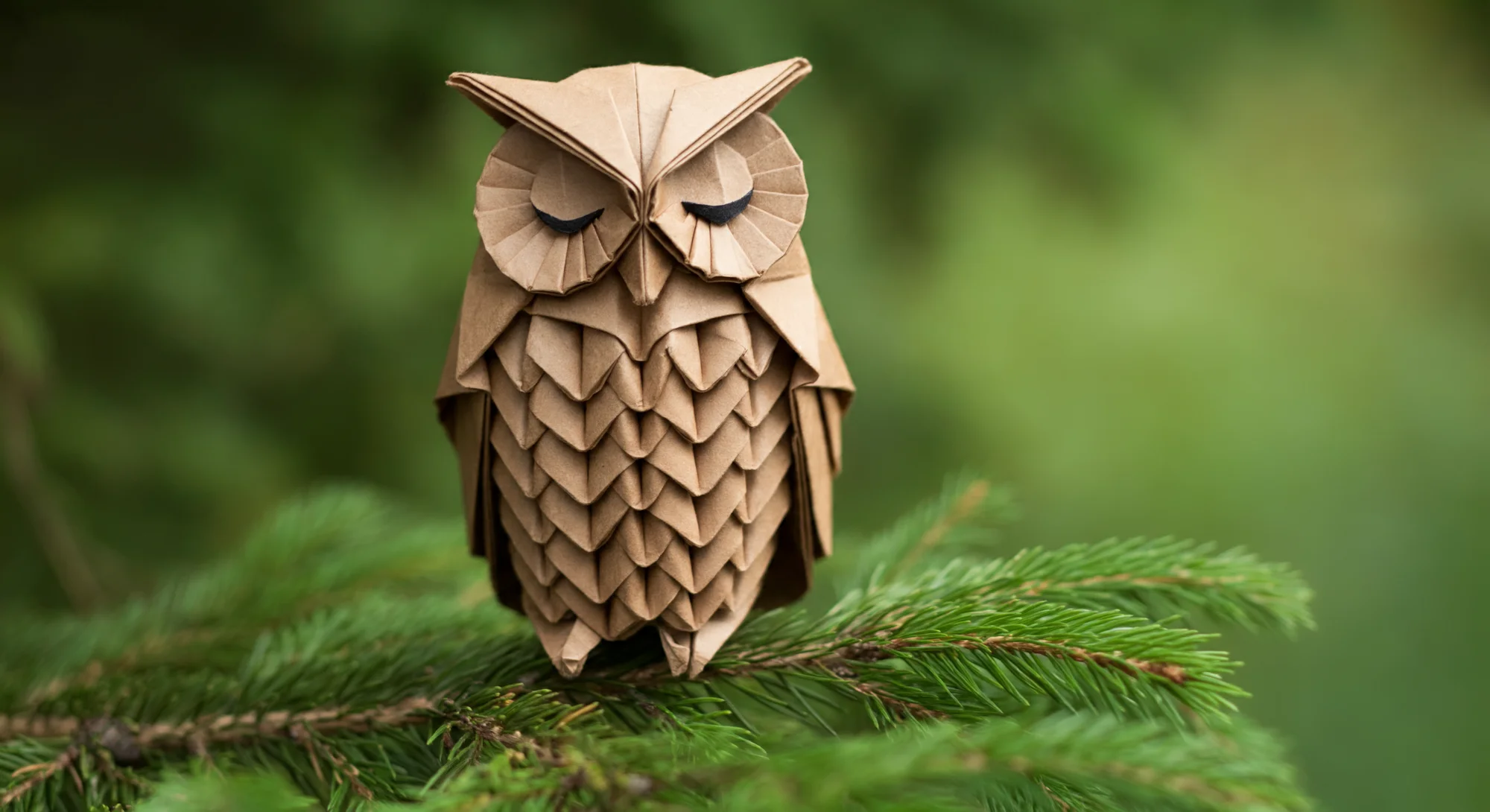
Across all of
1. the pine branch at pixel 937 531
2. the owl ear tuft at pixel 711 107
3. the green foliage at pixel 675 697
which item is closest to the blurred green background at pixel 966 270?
the green foliage at pixel 675 697

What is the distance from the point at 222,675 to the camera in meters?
0.76

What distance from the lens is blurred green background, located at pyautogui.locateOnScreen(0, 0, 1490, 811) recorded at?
1.29m

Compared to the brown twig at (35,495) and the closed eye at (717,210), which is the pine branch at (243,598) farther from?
the closed eye at (717,210)

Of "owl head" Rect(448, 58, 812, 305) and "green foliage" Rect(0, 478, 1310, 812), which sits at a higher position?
"owl head" Rect(448, 58, 812, 305)

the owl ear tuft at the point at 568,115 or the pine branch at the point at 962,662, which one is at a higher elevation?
the owl ear tuft at the point at 568,115

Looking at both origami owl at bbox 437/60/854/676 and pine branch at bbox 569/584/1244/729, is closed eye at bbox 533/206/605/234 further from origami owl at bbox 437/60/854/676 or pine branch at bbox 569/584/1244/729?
pine branch at bbox 569/584/1244/729

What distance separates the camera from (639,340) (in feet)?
1.87

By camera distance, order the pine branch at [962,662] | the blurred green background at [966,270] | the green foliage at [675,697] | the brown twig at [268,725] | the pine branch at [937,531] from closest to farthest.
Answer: the green foliage at [675,697] → the pine branch at [962,662] → the brown twig at [268,725] → the pine branch at [937,531] → the blurred green background at [966,270]

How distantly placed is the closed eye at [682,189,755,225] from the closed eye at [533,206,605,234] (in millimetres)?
47

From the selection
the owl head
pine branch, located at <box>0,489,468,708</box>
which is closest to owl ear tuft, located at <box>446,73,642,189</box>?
the owl head

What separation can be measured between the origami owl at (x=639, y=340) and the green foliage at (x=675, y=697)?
71mm

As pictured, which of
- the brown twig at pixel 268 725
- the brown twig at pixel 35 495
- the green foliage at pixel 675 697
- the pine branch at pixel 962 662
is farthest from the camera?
the brown twig at pixel 35 495

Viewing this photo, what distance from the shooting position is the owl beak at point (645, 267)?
552 mm

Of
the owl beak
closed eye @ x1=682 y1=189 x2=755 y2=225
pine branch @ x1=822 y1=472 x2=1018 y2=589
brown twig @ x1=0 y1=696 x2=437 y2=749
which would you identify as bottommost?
brown twig @ x1=0 y1=696 x2=437 y2=749
